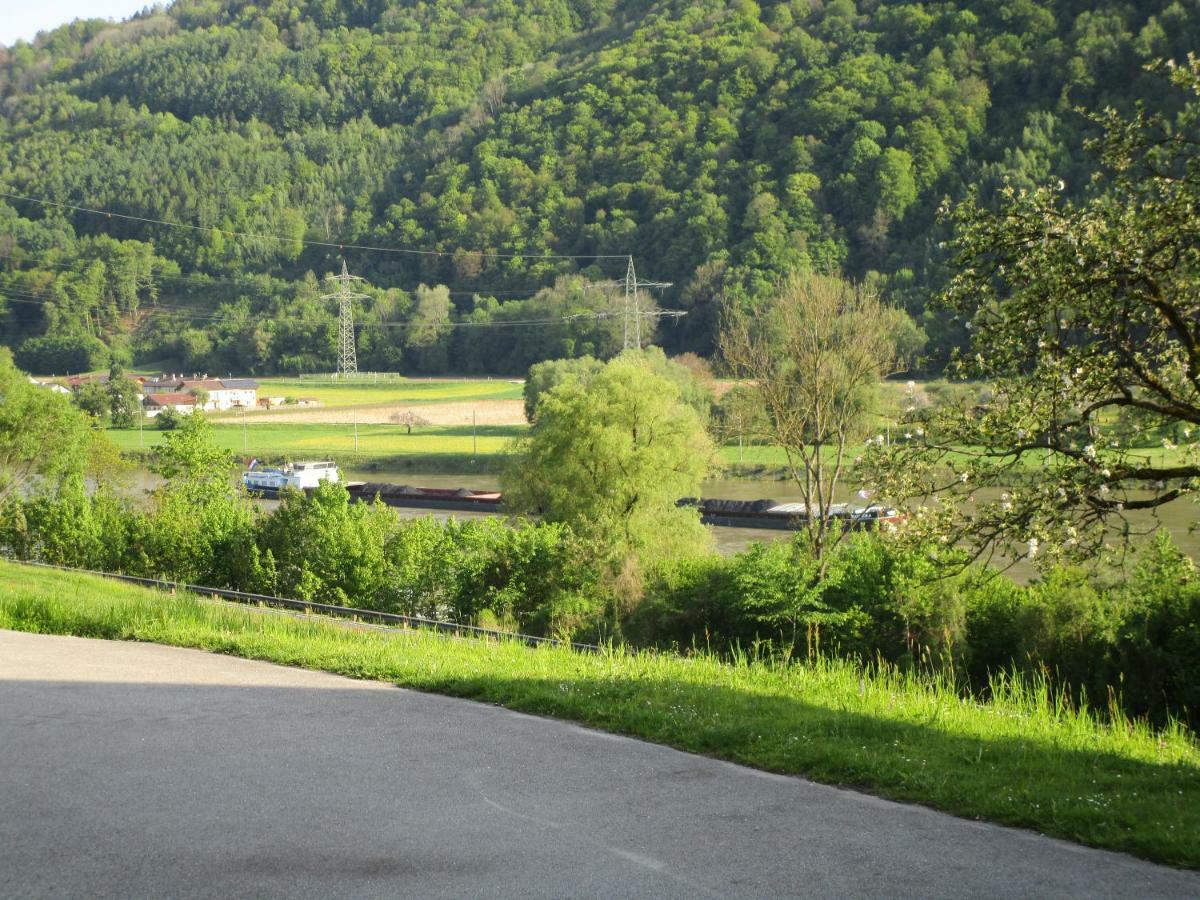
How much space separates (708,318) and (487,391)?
21.3 metres

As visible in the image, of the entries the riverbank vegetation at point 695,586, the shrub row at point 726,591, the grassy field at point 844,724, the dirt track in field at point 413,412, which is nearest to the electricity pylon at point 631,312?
the dirt track in field at point 413,412

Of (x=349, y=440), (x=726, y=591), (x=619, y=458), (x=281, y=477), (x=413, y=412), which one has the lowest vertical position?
(x=281, y=477)

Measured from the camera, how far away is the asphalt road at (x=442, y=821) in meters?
5.18

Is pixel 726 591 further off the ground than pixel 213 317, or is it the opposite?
pixel 213 317

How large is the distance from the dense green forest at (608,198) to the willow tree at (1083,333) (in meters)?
75.7

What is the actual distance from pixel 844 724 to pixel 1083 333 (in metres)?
3.76

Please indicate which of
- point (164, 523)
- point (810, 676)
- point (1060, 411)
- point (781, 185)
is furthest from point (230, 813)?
point (781, 185)

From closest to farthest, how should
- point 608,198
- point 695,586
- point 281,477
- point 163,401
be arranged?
point 695,586
point 281,477
point 163,401
point 608,198

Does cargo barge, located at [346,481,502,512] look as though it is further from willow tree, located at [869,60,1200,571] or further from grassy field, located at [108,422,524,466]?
willow tree, located at [869,60,1200,571]

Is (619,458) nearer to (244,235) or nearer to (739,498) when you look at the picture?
(739,498)

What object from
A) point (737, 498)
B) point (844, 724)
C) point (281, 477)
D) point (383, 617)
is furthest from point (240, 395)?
point (844, 724)

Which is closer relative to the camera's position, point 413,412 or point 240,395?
point 413,412

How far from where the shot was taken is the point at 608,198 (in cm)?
14350

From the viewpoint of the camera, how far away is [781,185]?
124m
